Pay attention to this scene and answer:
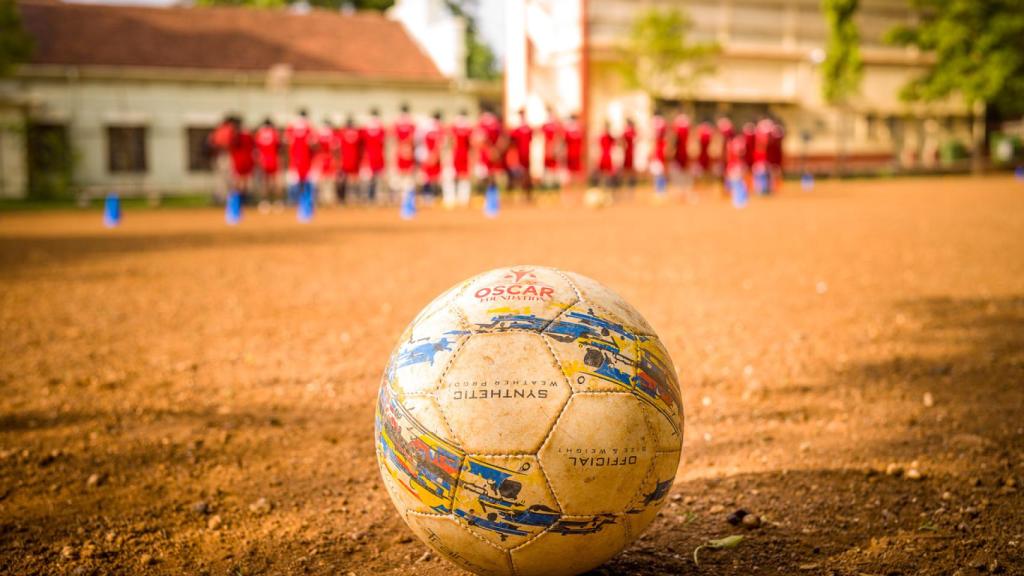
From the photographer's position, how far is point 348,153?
2456 cm

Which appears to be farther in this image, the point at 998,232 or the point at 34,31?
the point at 34,31

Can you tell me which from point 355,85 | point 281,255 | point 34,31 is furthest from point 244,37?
point 281,255

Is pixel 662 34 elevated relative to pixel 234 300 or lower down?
elevated

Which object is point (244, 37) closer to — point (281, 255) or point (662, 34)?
point (662, 34)

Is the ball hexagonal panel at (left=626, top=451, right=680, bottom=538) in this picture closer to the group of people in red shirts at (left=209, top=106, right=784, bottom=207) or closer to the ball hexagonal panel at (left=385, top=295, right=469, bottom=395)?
the ball hexagonal panel at (left=385, top=295, right=469, bottom=395)

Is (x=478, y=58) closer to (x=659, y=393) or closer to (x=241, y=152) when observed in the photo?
(x=241, y=152)

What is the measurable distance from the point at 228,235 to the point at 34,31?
22709 millimetres

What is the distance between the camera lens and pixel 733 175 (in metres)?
27.1

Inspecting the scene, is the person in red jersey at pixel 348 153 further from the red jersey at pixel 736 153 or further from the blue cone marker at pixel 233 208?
the red jersey at pixel 736 153

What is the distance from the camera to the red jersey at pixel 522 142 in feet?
80.6

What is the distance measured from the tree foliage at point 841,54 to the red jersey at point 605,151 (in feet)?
65.0

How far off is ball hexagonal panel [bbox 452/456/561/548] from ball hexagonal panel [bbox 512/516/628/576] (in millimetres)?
47

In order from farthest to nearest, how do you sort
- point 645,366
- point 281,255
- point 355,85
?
point 355,85
point 281,255
point 645,366

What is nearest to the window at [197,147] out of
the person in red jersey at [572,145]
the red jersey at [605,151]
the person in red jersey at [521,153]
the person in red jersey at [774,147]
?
the person in red jersey at [521,153]
